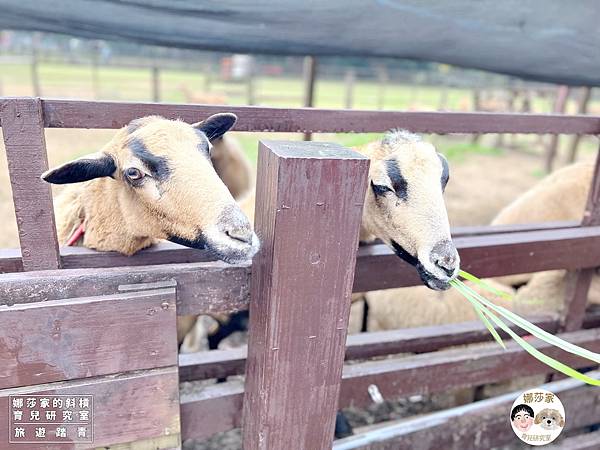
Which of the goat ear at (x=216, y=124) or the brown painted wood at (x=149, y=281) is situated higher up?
the goat ear at (x=216, y=124)

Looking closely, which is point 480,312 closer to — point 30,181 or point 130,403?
point 130,403

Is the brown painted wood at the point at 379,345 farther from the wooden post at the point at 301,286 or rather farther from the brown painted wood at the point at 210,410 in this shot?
the wooden post at the point at 301,286

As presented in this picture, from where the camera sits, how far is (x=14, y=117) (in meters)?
1.43

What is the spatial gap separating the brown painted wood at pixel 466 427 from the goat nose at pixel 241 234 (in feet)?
3.43

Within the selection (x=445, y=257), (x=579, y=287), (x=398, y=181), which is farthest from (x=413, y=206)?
(x=579, y=287)

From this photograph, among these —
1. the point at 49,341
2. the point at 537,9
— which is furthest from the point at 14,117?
the point at 537,9

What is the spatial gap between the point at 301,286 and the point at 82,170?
78 cm

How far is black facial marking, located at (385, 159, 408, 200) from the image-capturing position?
1730mm

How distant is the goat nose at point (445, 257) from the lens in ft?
5.12

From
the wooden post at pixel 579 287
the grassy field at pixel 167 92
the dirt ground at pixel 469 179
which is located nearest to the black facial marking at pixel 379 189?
the wooden post at pixel 579 287

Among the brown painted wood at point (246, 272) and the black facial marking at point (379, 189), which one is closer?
the brown painted wood at point (246, 272)

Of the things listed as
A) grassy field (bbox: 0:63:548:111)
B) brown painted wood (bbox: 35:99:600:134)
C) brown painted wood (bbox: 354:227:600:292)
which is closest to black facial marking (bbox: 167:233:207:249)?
brown painted wood (bbox: 35:99:600:134)

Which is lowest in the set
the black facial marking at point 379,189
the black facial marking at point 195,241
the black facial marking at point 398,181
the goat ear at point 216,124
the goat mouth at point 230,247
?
the black facial marking at point 195,241

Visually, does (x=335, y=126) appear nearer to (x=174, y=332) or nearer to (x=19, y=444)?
(x=174, y=332)
